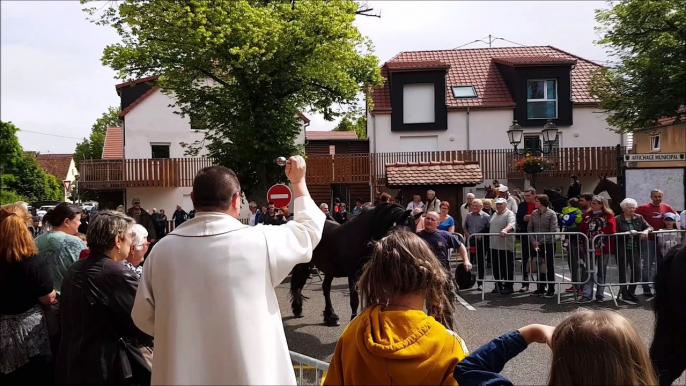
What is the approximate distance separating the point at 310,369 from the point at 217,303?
190 centimetres

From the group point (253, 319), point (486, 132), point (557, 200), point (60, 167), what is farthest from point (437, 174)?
point (60, 167)

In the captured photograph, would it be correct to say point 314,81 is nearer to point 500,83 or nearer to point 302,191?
point 500,83

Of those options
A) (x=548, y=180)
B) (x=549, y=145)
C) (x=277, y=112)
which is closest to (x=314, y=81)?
(x=277, y=112)

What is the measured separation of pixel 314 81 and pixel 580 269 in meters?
14.3

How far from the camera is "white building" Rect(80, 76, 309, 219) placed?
1259 inches

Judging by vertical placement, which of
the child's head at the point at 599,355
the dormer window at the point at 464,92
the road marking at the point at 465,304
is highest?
the dormer window at the point at 464,92

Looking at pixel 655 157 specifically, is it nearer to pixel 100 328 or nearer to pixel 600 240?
pixel 600 240

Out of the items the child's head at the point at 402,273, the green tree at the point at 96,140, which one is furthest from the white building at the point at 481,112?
the green tree at the point at 96,140

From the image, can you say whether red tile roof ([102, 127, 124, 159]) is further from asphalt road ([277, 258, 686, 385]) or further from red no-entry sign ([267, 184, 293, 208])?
asphalt road ([277, 258, 686, 385])

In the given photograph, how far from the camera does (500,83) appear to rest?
106ft

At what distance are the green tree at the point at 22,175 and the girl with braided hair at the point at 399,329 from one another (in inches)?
1095

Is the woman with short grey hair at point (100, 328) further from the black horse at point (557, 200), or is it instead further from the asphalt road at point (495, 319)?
the black horse at point (557, 200)

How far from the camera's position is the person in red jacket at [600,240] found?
32.6 ft

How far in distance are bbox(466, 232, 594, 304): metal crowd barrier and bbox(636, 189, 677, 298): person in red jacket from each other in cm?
91
